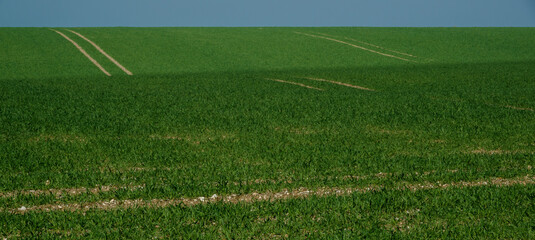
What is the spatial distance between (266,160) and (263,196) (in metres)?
2.36

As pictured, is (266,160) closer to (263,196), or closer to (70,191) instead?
(263,196)

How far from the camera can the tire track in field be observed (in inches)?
310

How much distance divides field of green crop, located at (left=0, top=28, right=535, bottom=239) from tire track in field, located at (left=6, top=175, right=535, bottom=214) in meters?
0.03

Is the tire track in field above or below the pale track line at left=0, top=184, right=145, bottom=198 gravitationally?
above

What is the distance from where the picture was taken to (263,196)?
8328 mm

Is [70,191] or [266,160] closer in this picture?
[70,191]

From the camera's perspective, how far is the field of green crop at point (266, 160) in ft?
23.5

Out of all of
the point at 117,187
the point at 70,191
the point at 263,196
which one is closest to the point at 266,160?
the point at 263,196

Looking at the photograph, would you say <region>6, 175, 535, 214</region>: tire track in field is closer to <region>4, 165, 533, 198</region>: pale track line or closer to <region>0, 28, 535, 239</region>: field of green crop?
<region>0, 28, 535, 239</region>: field of green crop

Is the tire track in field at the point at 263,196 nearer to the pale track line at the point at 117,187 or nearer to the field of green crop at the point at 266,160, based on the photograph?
the field of green crop at the point at 266,160

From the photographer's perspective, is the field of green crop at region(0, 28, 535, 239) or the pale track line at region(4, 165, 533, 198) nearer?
the field of green crop at region(0, 28, 535, 239)

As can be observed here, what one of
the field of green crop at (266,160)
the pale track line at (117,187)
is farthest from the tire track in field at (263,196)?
the pale track line at (117,187)

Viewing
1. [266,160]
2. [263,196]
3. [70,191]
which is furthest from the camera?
[266,160]

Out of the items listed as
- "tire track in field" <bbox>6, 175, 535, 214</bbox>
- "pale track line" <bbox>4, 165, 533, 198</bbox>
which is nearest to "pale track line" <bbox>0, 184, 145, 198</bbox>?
"pale track line" <bbox>4, 165, 533, 198</bbox>
